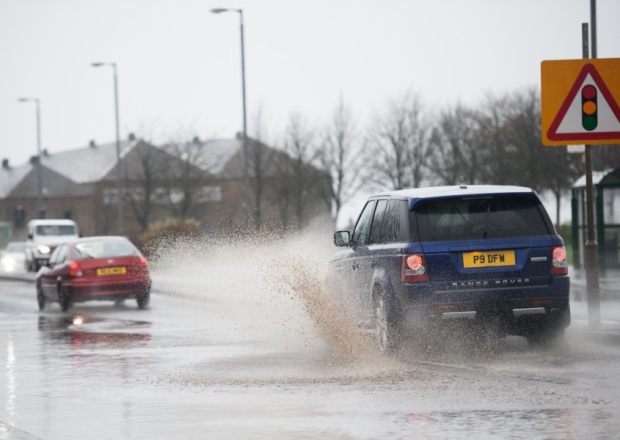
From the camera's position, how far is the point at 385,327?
504 inches

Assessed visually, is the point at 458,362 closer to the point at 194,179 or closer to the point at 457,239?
the point at 457,239

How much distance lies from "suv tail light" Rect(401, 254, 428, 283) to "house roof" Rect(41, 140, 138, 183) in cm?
11418

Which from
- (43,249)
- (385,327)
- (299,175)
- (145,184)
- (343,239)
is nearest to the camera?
(385,327)

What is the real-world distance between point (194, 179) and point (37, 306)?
142ft

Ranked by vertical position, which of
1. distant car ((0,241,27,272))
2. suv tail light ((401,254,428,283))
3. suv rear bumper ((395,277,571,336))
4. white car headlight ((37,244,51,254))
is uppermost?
suv tail light ((401,254,428,283))

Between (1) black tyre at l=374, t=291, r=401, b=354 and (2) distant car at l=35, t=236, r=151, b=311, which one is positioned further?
(2) distant car at l=35, t=236, r=151, b=311

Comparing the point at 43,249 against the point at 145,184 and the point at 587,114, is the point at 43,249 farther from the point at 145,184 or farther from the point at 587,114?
the point at 587,114

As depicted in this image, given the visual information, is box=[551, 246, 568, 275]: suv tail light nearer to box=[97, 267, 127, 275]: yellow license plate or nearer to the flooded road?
the flooded road

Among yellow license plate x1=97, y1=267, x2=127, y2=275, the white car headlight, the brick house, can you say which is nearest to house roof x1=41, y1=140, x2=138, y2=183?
the brick house

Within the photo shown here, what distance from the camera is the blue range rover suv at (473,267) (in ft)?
40.5

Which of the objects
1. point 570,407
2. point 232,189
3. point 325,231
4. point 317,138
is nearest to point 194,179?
point 317,138

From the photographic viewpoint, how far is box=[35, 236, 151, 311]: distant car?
979 inches

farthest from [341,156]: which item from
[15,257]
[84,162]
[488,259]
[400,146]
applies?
[84,162]

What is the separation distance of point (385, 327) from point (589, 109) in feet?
15.9
